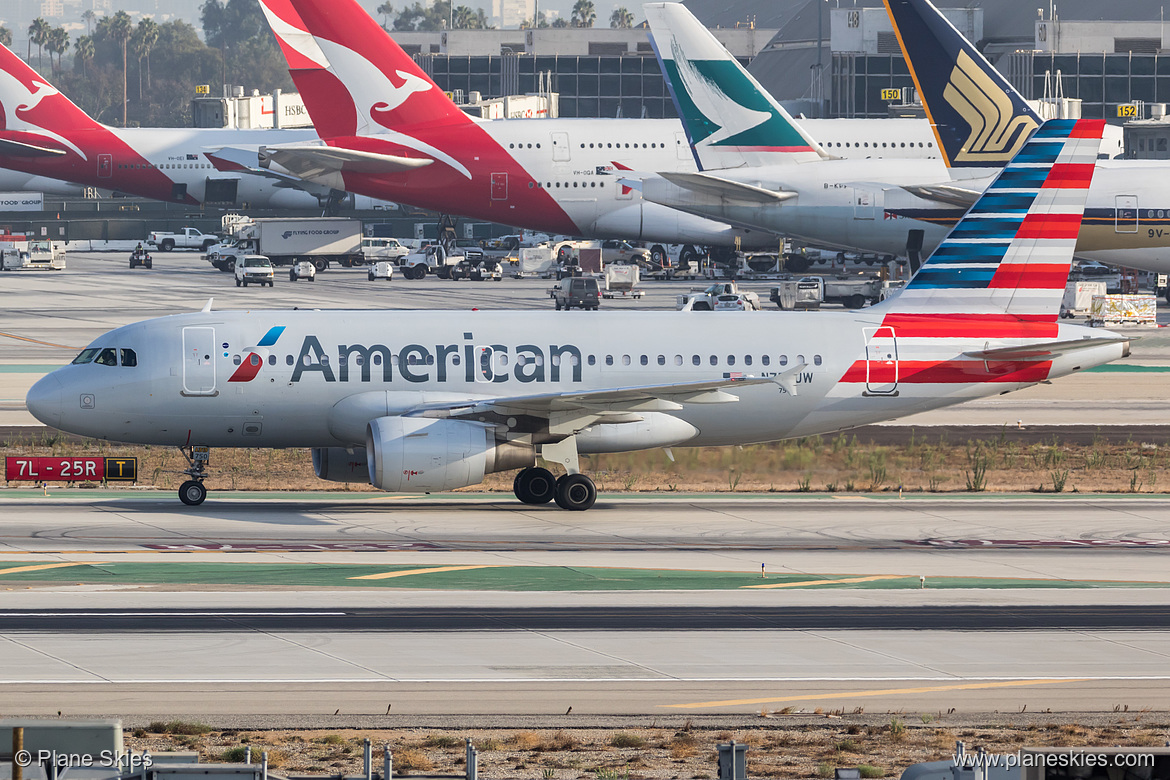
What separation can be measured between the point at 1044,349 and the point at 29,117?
9896cm

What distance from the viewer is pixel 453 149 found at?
3452 inches

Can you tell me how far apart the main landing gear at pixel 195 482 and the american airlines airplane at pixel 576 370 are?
0.07 meters

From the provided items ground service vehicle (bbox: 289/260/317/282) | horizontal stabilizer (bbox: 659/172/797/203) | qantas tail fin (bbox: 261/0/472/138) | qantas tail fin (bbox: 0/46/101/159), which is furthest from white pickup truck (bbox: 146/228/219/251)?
horizontal stabilizer (bbox: 659/172/797/203)

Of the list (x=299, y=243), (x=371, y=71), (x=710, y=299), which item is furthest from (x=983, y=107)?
(x=299, y=243)

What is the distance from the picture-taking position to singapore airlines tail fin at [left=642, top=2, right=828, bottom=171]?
73.2m

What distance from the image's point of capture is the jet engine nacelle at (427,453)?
32.3 meters

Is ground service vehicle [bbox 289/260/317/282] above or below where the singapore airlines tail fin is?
below

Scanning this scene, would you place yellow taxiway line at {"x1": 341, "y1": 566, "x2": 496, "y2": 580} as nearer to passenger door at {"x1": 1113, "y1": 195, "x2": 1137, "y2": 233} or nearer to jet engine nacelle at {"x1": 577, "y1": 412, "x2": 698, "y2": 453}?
jet engine nacelle at {"x1": 577, "y1": 412, "x2": 698, "y2": 453}

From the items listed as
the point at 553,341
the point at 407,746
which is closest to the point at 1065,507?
the point at 553,341

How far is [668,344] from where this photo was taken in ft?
119

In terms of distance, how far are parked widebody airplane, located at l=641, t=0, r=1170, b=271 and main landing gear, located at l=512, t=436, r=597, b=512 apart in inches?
1492

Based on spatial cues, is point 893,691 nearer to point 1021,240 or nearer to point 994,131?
point 1021,240

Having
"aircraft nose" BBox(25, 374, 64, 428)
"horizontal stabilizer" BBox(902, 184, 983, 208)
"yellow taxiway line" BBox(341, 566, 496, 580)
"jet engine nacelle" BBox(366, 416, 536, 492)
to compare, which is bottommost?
"yellow taxiway line" BBox(341, 566, 496, 580)

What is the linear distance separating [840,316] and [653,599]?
13967 mm
